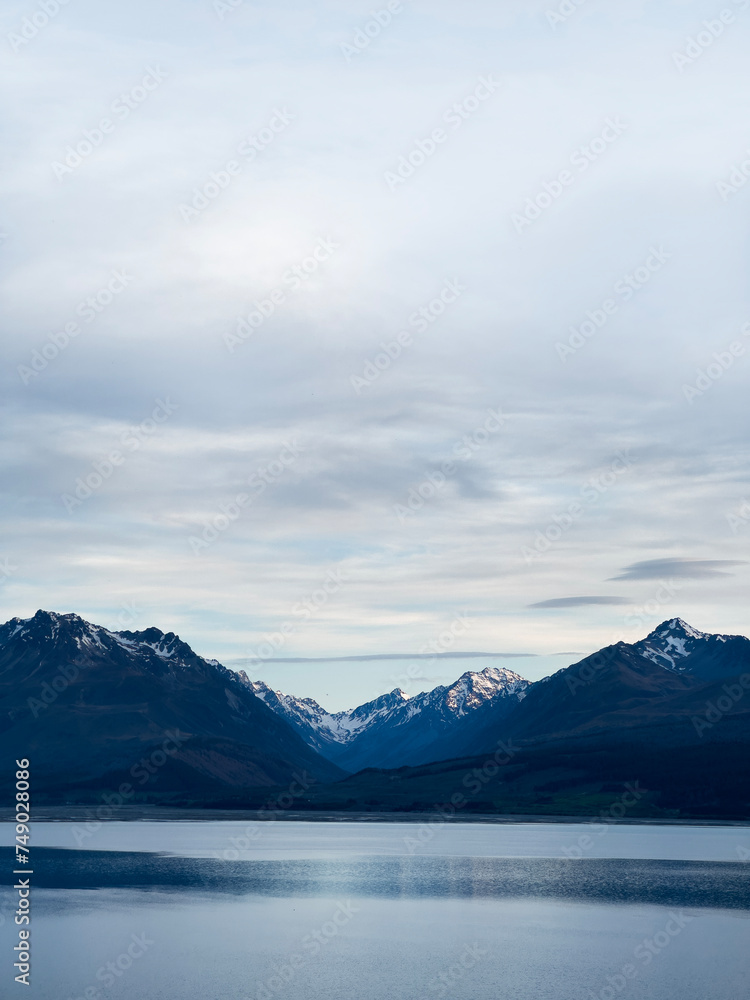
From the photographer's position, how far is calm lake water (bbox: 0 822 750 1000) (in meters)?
79.4

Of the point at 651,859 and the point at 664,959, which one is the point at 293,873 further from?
the point at 664,959

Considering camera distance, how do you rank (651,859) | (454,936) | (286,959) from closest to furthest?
(286,959), (454,936), (651,859)

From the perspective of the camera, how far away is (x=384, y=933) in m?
103

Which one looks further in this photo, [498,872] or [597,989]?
[498,872]

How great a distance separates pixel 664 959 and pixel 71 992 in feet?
156

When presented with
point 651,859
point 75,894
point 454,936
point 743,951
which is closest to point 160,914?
point 75,894

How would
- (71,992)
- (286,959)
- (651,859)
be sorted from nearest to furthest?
(71,992) < (286,959) < (651,859)

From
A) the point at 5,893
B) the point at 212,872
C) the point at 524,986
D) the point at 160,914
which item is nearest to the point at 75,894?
the point at 5,893

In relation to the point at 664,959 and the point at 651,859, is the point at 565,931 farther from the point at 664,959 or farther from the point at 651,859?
the point at 651,859

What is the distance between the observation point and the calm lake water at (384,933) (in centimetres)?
7938

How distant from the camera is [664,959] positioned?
90.4m

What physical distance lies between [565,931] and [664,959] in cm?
1570

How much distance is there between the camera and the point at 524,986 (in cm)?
7975

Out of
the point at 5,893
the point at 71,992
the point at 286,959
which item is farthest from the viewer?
the point at 5,893
